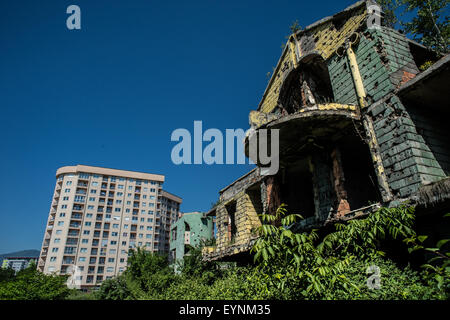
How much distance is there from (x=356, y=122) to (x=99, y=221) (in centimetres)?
6293

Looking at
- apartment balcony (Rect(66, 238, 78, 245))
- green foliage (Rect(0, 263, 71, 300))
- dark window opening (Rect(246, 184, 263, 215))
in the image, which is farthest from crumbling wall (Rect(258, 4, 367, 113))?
apartment balcony (Rect(66, 238, 78, 245))

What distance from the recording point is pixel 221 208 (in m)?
17.8

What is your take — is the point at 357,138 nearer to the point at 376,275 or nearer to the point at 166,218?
the point at 376,275

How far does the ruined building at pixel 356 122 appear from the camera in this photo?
23.2 ft

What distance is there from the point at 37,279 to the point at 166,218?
4781cm

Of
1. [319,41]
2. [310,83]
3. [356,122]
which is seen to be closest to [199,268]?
[310,83]

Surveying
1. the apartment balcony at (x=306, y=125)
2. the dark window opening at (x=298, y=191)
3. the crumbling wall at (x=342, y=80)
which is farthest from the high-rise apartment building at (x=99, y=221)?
the crumbling wall at (x=342, y=80)

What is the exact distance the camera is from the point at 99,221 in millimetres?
59531

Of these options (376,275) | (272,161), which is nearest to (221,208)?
(272,161)

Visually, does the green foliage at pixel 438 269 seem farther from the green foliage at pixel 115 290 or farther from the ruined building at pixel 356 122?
the green foliage at pixel 115 290

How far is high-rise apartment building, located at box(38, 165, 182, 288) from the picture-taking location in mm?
54625

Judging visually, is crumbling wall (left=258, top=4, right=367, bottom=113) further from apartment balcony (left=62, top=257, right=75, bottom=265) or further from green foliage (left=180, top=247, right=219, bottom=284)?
apartment balcony (left=62, top=257, right=75, bottom=265)

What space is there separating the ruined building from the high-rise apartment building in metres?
53.8
